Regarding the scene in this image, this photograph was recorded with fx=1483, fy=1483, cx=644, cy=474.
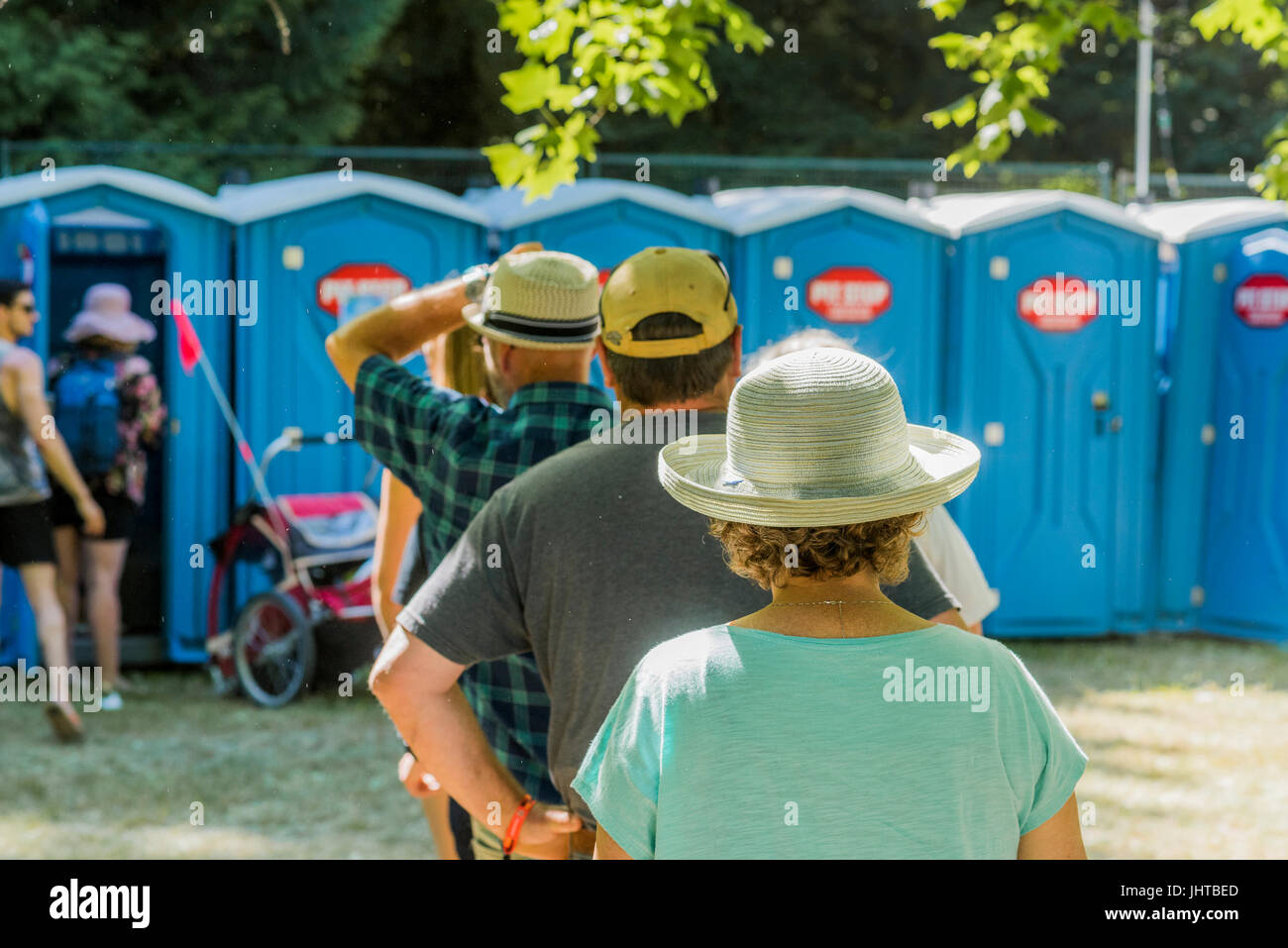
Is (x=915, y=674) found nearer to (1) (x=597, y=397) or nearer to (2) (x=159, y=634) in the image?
(1) (x=597, y=397)

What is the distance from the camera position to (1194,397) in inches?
312

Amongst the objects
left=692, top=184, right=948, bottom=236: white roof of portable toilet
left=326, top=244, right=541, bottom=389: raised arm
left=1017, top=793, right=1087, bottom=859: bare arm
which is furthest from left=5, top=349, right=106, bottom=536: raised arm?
left=1017, top=793, right=1087, bottom=859: bare arm

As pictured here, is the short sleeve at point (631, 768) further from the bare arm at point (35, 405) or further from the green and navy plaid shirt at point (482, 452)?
the bare arm at point (35, 405)

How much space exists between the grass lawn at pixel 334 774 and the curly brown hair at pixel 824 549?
10.8 ft

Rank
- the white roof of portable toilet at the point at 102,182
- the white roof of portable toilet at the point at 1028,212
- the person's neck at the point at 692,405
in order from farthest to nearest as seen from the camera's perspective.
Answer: the white roof of portable toilet at the point at 1028,212 < the white roof of portable toilet at the point at 102,182 < the person's neck at the point at 692,405

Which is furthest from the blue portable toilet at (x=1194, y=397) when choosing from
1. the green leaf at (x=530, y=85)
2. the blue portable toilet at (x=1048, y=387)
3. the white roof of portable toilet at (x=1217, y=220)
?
the green leaf at (x=530, y=85)

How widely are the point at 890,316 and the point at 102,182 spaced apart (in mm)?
3799

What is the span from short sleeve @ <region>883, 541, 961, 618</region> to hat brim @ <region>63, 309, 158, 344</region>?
523 centimetres

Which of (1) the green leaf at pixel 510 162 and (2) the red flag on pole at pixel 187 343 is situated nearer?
(1) the green leaf at pixel 510 162

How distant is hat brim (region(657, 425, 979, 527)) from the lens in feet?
5.30

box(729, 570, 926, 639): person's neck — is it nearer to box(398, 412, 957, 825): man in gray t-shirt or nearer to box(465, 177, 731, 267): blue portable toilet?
box(398, 412, 957, 825): man in gray t-shirt

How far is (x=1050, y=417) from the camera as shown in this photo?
25.0 ft

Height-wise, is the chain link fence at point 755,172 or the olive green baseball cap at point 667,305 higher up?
the chain link fence at point 755,172

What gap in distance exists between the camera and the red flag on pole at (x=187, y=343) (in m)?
6.83
